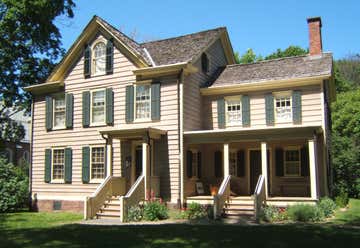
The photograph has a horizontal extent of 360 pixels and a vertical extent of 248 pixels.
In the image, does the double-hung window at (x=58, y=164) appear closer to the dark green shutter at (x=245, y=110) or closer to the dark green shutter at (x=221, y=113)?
the dark green shutter at (x=221, y=113)

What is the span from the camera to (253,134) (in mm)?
17750

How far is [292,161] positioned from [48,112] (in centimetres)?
1302

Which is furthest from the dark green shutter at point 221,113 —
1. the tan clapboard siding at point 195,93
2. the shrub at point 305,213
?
the shrub at point 305,213

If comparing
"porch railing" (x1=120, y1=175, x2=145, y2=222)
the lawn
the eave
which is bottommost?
the lawn

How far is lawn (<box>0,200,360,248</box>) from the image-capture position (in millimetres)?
10359

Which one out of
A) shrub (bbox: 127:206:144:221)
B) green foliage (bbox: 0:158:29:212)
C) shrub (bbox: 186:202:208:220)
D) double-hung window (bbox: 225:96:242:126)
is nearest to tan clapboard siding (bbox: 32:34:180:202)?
green foliage (bbox: 0:158:29:212)

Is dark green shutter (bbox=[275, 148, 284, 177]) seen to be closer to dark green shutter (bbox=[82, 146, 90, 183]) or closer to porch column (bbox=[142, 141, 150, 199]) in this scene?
porch column (bbox=[142, 141, 150, 199])

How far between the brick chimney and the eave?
2856 millimetres

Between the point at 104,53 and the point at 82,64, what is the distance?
1491mm

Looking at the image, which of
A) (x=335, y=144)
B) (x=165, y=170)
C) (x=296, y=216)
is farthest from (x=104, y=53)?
(x=335, y=144)

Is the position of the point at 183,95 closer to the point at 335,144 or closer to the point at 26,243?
the point at 26,243

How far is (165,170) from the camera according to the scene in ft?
62.1

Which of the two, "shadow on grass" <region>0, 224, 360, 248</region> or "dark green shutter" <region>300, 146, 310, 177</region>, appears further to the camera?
"dark green shutter" <region>300, 146, 310, 177</region>

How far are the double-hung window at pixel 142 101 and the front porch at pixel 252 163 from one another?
8.09ft
